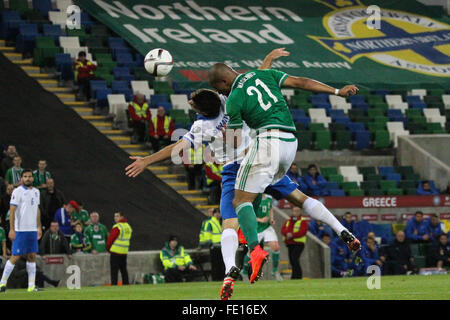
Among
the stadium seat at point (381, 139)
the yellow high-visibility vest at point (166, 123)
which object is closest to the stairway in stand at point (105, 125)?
the yellow high-visibility vest at point (166, 123)

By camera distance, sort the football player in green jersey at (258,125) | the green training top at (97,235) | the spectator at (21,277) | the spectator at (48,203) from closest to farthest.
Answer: the football player in green jersey at (258,125) < the spectator at (21,277) < the green training top at (97,235) < the spectator at (48,203)

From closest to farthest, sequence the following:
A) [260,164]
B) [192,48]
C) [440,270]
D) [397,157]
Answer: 1. [260,164]
2. [440,270]
3. [397,157]
4. [192,48]

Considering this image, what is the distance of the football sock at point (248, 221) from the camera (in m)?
9.88

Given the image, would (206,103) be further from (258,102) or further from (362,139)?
(362,139)

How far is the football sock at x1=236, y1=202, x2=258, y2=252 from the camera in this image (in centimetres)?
988

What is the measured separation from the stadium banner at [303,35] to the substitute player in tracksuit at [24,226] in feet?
42.9

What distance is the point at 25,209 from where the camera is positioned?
632 inches

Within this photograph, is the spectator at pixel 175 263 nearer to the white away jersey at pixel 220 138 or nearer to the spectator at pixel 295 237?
the spectator at pixel 295 237

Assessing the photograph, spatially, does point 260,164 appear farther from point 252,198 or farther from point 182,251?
point 182,251

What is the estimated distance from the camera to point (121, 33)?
1167 inches

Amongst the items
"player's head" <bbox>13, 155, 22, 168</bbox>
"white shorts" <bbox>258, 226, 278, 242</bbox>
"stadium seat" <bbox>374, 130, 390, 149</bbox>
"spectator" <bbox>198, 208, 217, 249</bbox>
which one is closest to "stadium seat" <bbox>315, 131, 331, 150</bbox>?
"stadium seat" <bbox>374, 130, 390, 149</bbox>

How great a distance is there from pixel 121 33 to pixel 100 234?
10921mm
